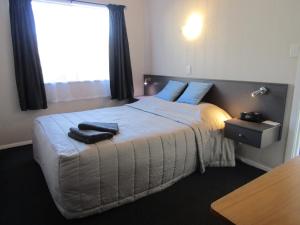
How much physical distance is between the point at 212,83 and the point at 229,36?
0.65m

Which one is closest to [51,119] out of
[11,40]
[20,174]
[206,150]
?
[20,174]

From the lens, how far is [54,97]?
11.7 feet

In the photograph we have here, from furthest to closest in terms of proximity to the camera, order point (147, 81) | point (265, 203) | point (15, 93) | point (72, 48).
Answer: point (147, 81) → point (72, 48) → point (15, 93) → point (265, 203)

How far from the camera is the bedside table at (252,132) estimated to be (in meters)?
2.23

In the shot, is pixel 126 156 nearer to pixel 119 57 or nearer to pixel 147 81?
pixel 119 57

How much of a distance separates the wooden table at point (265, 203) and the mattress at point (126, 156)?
1246 mm

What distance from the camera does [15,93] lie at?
329 cm

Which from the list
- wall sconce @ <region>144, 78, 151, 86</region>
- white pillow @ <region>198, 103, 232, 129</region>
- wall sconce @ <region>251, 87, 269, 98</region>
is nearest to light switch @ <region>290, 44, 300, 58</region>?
wall sconce @ <region>251, 87, 269, 98</region>

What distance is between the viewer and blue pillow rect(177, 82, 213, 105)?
2994 mm

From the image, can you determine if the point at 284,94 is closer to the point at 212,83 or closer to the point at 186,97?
the point at 212,83

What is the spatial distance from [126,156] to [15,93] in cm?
239

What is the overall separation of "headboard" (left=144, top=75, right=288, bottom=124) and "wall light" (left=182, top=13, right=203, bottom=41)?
Answer: 0.65 m

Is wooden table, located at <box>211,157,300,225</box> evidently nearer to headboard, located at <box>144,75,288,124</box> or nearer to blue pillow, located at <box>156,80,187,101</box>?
headboard, located at <box>144,75,288,124</box>

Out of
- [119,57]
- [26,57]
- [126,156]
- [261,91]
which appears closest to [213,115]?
[261,91]
